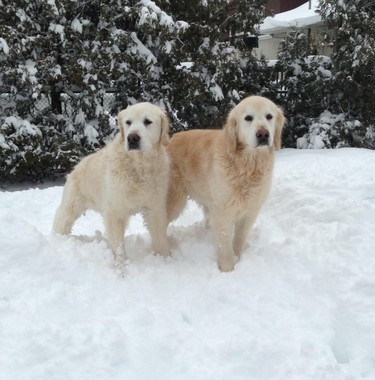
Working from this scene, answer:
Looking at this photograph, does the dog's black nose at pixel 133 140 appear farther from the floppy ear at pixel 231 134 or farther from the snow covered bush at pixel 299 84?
the snow covered bush at pixel 299 84

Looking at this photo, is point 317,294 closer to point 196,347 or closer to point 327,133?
point 196,347

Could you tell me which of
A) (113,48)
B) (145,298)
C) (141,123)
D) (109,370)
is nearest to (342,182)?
(141,123)

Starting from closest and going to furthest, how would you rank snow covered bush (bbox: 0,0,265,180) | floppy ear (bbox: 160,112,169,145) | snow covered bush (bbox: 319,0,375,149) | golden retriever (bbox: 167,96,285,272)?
1. golden retriever (bbox: 167,96,285,272)
2. floppy ear (bbox: 160,112,169,145)
3. snow covered bush (bbox: 0,0,265,180)
4. snow covered bush (bbox: 319,0,375,149)

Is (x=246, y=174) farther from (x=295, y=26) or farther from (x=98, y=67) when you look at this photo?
(x=295, y=26)

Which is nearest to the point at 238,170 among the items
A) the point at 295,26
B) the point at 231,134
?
the point at 231,134

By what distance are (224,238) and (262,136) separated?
0.89m

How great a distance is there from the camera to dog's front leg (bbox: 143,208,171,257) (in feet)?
11.7

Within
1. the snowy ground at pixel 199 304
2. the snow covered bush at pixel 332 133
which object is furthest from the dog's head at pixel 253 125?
the snow covered bush at pixel 332 133

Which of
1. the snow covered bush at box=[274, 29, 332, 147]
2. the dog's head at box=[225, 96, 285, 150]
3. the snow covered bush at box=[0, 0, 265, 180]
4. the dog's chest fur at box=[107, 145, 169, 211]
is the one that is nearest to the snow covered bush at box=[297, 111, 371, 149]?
the snow covered bush at box=[274, 29, 332, 147]

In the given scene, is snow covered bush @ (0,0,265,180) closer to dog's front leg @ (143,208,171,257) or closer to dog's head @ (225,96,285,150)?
dog's front leg @ (143,208,171,257)

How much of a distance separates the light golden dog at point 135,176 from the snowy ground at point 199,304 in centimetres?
28

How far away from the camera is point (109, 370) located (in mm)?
2172

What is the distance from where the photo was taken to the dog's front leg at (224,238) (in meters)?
3.37

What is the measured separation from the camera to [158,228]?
3.61m
